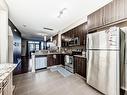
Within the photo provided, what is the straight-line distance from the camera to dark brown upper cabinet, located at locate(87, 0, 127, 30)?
201 cm

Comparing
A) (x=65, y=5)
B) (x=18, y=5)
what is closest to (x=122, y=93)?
(x=65, y=5)

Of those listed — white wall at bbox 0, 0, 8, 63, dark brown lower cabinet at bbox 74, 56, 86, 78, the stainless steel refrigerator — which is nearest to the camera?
the stainless steel refrigerator

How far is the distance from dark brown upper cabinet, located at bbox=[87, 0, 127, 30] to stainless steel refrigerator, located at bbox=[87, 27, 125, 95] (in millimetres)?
334

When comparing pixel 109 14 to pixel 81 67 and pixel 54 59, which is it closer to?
pixel 81 67

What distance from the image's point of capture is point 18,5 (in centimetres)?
263

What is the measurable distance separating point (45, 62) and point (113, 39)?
4.02m

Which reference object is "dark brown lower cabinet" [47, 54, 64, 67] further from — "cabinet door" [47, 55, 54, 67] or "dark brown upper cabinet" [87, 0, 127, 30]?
"dark brown upper cabinet" [87, 0, 127, 30]

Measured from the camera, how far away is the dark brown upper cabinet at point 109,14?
2.01 metres

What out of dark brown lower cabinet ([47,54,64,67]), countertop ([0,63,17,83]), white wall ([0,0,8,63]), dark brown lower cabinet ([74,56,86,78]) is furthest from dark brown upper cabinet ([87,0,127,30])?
dark brown lower cabinet ([47,54,64,67])

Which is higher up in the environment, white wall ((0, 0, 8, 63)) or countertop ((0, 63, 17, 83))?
white wall ((0, 0, 8, 63))

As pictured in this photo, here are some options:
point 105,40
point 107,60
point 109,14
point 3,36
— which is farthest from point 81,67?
point 3,36

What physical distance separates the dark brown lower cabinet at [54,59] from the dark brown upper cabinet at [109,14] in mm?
3196

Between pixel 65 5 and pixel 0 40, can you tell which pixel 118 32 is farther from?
pixel 0 40

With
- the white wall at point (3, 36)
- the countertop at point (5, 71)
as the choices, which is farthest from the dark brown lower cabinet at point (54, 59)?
the countertop at point (5, 71)
